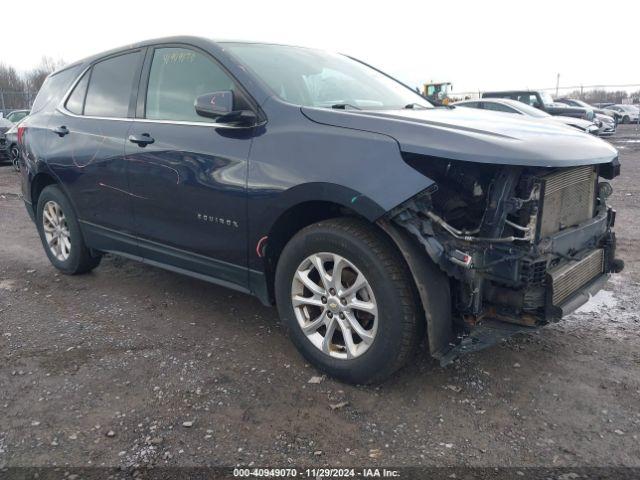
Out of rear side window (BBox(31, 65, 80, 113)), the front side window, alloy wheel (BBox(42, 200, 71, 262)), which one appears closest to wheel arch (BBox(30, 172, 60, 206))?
alloy wheel (BBox(42, 200, 71, 262))

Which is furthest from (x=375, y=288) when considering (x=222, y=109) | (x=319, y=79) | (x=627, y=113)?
(x=627, y=113)

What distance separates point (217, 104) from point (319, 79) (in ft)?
2.89

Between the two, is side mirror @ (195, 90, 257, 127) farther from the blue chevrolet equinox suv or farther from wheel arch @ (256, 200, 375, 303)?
wheel arch @ (256, 200, 375, 303)

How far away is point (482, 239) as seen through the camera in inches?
99.3

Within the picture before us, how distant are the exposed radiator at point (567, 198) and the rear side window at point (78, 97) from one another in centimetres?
368

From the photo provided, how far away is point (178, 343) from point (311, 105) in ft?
5.73

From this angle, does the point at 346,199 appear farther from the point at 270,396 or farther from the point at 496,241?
the point at 270,396

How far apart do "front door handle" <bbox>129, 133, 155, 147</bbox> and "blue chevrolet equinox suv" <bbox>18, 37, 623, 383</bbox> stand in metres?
0.02

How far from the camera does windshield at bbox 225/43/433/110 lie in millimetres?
3301

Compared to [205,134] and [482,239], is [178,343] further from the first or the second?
[482,239]

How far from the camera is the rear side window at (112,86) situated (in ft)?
13.2

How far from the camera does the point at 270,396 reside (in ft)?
9.40

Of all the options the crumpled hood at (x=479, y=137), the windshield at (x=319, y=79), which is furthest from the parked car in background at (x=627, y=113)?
the crumpled hood at (x=479, y=137)

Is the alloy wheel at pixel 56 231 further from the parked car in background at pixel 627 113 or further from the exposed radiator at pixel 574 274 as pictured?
the parked car in background at pixel 627 113
